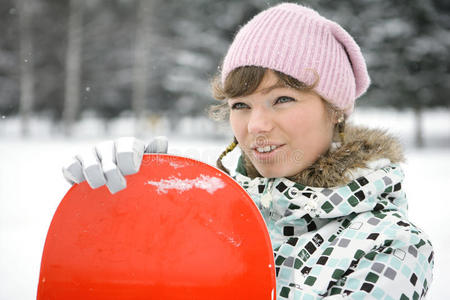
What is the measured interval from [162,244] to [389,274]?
0.58m

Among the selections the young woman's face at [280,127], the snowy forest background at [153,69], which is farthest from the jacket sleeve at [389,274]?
the snowy forest background at [153,69]

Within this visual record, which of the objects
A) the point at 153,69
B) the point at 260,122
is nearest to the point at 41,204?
the point at 260,122

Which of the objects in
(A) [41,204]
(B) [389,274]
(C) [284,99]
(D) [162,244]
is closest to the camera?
(D) [162,244]

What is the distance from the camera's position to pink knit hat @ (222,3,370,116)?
109cm

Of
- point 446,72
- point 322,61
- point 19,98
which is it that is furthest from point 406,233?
point 19,98

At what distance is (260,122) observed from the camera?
106 cm

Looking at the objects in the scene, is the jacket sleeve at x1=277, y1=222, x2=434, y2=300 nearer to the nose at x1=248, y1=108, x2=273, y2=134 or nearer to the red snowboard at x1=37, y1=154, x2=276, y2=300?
the red snowboard at x1=37, y1=154, x2=276, y2=300

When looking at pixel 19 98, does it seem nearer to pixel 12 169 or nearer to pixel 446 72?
pixel 12 169

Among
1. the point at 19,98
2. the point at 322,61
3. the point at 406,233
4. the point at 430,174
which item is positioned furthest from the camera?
the point at 19,98

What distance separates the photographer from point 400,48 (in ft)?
41.5

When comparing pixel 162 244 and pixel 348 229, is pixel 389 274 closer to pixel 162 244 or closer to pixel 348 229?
pixel 348 229

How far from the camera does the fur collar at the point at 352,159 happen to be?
41.8 inches

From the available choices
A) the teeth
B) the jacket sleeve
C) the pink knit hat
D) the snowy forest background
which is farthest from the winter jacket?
the snowy forest background

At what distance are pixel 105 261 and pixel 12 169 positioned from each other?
7049 millimetres
